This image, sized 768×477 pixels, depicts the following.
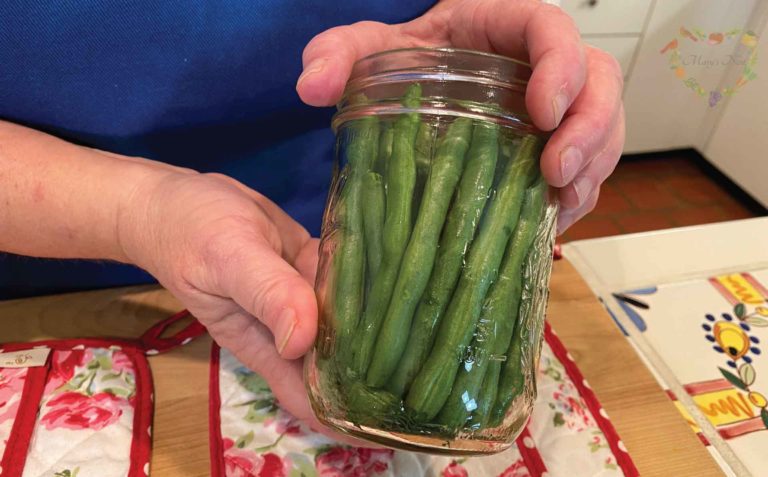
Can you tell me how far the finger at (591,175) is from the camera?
459mm

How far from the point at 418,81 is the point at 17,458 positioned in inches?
19.3

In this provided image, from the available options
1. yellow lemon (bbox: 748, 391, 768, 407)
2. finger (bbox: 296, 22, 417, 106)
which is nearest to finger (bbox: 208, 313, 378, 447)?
finger (bbox: 296, 22, 417, 106)

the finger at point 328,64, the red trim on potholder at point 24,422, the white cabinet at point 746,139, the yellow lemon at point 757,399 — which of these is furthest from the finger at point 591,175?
the white cabinet at point 746,139

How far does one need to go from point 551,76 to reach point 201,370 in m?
0.47

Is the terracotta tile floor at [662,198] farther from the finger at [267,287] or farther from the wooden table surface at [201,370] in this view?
the finger at [267,287]

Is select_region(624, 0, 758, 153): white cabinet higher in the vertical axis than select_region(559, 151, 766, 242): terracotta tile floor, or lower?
higher

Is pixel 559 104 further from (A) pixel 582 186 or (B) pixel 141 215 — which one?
(B) pixel 141 215

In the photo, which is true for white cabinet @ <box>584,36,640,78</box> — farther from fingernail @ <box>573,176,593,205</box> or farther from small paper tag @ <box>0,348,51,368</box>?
small paper tag @ <box>0,348,51,368</box>

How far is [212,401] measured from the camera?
1.94 ft

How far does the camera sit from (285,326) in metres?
0.38

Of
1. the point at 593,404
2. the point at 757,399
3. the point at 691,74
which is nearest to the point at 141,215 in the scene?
the point at 593,404

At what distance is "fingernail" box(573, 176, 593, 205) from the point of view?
0.46 metres

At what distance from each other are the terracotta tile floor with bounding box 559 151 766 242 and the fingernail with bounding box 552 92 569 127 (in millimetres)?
1606

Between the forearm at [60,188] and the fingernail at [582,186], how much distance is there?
38cm
